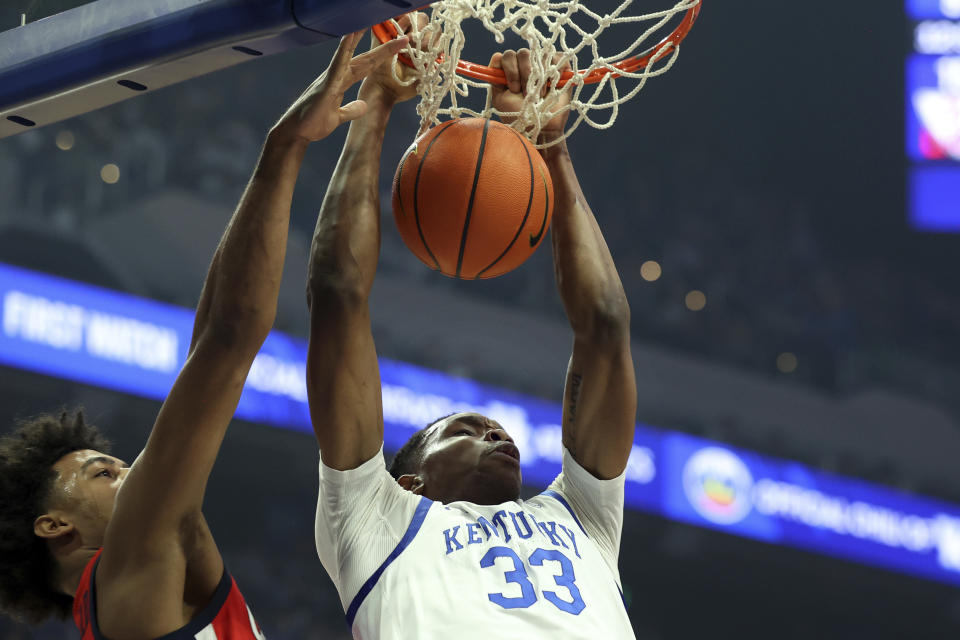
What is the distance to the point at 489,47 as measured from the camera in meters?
5.98

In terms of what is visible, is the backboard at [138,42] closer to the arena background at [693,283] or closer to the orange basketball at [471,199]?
the orange basketball at [471,199]

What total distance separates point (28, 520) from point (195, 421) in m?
0.64

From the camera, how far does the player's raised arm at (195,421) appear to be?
163 cm

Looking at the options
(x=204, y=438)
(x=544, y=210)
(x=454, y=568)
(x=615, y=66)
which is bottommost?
(x=454, y=568)

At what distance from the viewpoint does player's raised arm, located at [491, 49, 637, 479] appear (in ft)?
7.45

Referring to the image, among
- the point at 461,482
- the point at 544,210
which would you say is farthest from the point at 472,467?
the point at 544,210

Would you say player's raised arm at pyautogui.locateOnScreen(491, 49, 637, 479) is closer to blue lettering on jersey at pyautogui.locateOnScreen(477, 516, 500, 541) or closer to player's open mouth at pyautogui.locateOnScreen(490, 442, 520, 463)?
player's open mouth at pyautogui.locateOnScreen(490, 442, 520, 463)

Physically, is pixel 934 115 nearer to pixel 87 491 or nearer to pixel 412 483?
pixel 412 483

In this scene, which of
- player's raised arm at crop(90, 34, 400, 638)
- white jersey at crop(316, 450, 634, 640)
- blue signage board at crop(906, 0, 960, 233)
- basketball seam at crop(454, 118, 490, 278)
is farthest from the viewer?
blue signage board at crop(906, 0, 960, 233)

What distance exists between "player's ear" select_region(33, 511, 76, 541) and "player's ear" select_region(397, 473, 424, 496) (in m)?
0.76

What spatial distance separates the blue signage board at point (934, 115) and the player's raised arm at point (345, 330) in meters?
5.86

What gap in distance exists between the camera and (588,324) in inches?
91.5

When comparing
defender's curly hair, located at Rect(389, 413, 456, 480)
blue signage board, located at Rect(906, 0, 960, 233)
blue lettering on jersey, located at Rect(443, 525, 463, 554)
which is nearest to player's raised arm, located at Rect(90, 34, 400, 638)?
blue lettering on jersey, located at Rect(443, 525, 463, 554)

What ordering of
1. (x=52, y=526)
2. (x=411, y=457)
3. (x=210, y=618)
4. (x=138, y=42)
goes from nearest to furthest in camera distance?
(x=138, y=42), (x=210, y=618), (x=52, y=526), (x=411, y=457)
